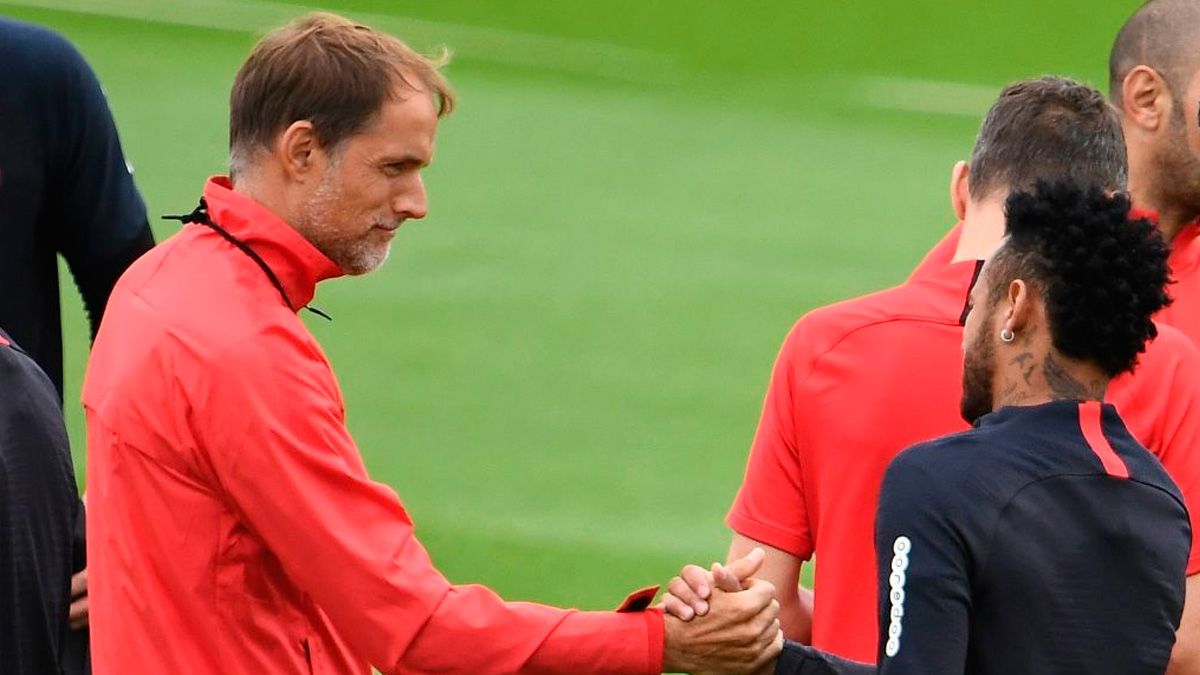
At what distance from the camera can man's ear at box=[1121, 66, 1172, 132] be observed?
3916 mm

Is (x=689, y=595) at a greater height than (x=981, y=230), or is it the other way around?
(x=981, y=230)

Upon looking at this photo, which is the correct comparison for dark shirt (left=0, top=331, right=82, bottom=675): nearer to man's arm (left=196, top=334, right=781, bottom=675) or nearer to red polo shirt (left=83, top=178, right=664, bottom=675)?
red polo shirt (left=83, top=178, right=664, bottom=675)

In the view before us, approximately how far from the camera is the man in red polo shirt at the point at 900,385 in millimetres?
3000

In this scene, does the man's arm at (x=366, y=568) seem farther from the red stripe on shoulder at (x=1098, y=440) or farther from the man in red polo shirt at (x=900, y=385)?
the red stripe on shoulder at (x=1098, y=440)

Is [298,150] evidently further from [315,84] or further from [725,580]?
[725,580]

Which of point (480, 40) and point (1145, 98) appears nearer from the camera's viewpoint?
point (1145, 98)

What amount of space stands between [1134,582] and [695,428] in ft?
13.4

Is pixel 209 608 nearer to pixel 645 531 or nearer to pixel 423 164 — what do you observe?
pixel 423 164

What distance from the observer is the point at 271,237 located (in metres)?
3.03

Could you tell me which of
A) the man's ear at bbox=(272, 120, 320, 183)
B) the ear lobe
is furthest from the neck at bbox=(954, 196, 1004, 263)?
the man's ear at bbox=(272, 120, 320, 183)

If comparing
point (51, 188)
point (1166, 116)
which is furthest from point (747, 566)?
point (51, 188)

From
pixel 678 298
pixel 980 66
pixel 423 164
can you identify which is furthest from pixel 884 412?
pixel 980 66

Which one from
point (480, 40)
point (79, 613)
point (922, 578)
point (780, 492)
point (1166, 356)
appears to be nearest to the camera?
point (922, 578)

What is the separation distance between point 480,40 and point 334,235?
553 cm
